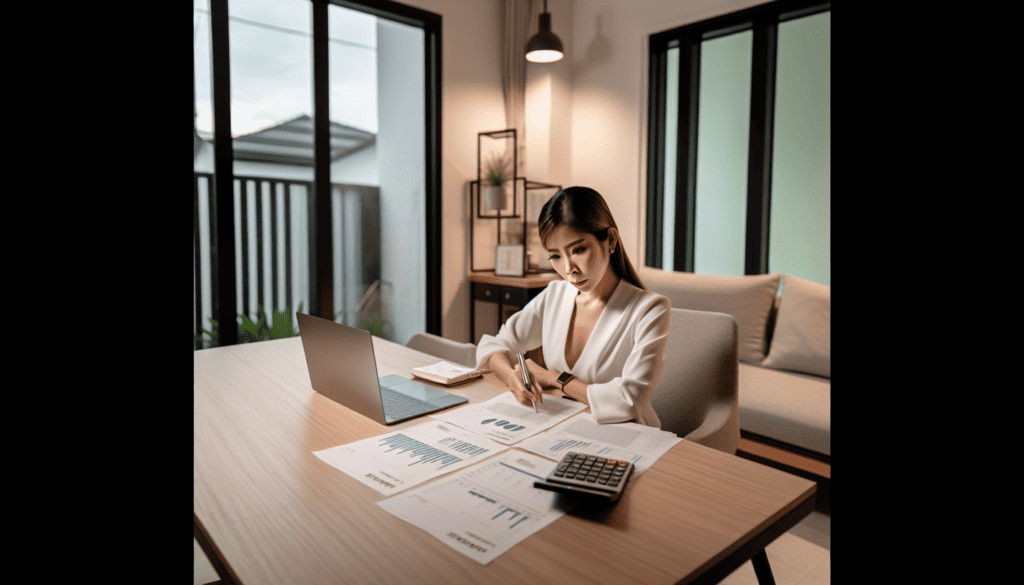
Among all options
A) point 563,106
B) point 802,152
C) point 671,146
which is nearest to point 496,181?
point 563,106

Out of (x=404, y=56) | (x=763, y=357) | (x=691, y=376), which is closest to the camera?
(x=691, y=376)

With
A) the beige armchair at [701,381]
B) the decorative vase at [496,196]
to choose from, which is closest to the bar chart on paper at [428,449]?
the beige armchair at [701,381]

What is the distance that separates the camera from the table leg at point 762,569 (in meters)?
1.24

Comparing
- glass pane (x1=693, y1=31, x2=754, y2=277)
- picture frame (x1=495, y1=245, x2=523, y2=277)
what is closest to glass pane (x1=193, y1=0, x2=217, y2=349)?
picture frame (x1=495, y1=245, x2=523, y2=277)

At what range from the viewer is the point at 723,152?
12.0ft

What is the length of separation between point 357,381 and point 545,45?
A: 103 inches

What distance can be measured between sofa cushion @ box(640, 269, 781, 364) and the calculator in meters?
2.19

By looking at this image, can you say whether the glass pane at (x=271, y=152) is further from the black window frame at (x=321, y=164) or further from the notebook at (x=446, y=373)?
the notebook at (x=446, y=373)

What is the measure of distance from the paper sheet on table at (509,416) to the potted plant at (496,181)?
252 centimetres

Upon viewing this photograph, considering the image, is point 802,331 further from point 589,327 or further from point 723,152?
point 589,327
